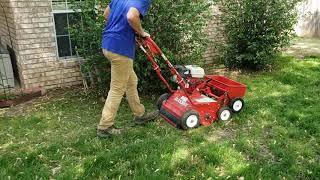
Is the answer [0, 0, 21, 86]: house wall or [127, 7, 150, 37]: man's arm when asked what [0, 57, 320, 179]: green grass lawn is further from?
[127, 7, 150, 37]: man's arm

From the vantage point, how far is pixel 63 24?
7.66 meters

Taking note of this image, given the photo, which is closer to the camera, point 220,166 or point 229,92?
point 220,166

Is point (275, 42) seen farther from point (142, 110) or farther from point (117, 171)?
point (117, 171)

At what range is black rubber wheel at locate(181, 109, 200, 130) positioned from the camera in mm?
5594

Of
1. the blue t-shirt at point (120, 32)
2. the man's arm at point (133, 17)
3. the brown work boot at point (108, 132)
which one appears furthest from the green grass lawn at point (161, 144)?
the man's arm at point (133, 17)

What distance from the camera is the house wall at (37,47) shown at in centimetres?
719

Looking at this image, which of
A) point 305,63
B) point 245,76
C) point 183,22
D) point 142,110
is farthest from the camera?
point 305,63

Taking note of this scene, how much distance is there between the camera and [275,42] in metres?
8.65

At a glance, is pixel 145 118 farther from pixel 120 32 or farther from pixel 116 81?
pixel 120 32

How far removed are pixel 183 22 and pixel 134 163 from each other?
307 cm

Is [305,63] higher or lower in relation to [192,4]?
lower

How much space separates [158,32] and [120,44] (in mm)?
1784

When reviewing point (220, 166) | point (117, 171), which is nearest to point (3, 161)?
point (117, 171)

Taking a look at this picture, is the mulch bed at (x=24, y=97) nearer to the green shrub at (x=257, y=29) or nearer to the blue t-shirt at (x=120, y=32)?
the blue t-shirt at (x=120, y=32)
